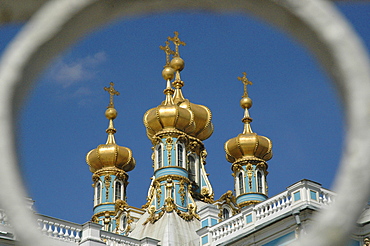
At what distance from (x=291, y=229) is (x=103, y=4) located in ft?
65.8

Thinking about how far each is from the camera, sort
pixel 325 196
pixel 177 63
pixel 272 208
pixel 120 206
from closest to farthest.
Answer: pixel 325 196
pixel 272 208
pixel 120 206
pixel 177 63

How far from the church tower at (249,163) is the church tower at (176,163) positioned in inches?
73.5

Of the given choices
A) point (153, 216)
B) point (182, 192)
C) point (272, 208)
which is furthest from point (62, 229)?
point (182, 192)

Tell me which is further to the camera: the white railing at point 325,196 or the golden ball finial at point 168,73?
the golden ball finial at point 168,73

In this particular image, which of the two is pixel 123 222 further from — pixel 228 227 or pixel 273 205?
pixel 273 205

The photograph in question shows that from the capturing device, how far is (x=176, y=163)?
33.3m

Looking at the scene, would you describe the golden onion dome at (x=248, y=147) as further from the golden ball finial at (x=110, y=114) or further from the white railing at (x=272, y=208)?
the white railing at (x=272, y=208)

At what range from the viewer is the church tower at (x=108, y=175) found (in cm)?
3912

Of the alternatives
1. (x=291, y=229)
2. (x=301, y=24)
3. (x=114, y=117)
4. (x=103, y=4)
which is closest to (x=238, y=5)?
(x=301, y=24)

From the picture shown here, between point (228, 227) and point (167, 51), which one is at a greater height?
point (167, 51)

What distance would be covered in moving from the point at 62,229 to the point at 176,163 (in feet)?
36.6

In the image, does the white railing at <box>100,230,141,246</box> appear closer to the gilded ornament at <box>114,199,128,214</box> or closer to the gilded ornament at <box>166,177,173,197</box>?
the gilded ornament at <box>166,177,173,197</box>

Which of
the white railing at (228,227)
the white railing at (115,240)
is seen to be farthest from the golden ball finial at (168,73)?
the white railing at (228,227)

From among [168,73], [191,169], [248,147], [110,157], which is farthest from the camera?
[110,157]
